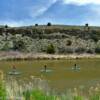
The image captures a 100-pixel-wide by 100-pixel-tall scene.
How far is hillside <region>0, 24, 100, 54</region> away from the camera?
8731cm

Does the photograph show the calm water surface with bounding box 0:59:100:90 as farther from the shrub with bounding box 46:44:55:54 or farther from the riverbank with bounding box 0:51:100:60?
the shrub with bounding box 46:44:55:54

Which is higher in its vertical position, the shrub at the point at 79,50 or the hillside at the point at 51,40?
the hillside at the point at 51,40

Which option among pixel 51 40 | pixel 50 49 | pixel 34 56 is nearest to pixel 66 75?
pixel 34 56

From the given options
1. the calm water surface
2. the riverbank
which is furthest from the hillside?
the calm water surface

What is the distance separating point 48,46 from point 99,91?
72.4 m

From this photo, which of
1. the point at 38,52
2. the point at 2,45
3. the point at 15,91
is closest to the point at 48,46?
the point at 38,52

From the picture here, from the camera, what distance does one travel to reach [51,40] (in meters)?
95.1

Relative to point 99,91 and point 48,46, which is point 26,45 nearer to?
point 48,46

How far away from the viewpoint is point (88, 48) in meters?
87.9

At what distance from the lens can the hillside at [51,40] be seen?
286 ft

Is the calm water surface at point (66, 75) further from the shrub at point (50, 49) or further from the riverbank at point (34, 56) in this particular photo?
the shrub at point (50, 49)

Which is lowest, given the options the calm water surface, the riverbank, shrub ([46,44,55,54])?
the riverbank

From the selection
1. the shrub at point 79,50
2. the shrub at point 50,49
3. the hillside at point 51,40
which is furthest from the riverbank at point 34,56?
the hillside at point 51,40

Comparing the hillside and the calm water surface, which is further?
the hillside
